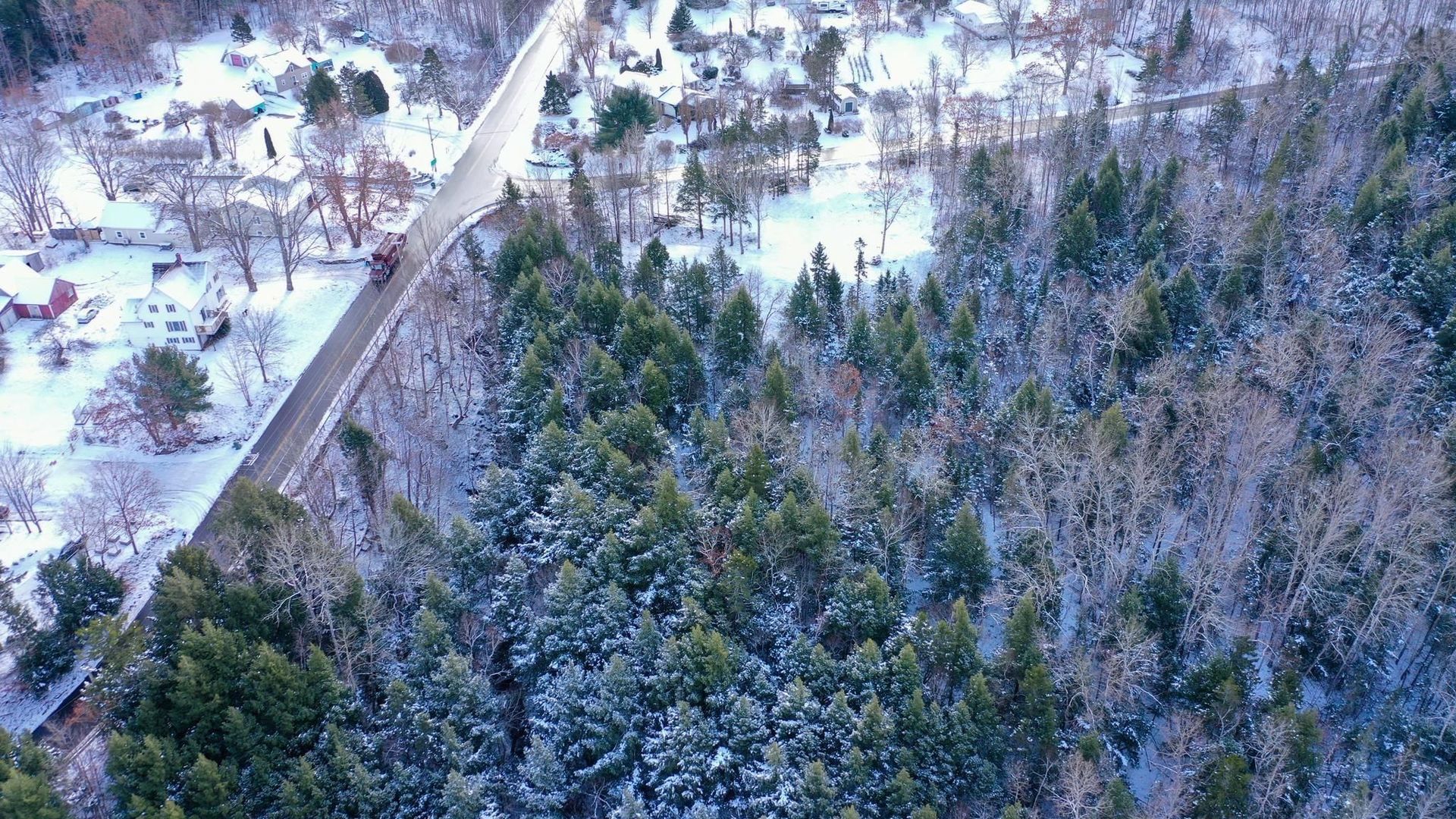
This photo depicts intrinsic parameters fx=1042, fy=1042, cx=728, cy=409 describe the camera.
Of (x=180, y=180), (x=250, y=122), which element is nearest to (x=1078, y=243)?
(x=180, y=180)

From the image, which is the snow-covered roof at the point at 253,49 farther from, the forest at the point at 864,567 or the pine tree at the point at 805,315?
the pine tree at the point at 805,315

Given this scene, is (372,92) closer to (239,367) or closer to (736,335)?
(239,367)

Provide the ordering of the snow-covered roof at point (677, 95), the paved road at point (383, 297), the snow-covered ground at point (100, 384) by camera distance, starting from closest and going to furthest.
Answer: the snow-covered ground at point (100, 384), the paved road at point (383, 297), the snow-covered roof at point (677, 95)

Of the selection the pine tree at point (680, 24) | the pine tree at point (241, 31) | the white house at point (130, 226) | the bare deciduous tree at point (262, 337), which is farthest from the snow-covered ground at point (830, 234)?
the pine tree at point (241, 31)

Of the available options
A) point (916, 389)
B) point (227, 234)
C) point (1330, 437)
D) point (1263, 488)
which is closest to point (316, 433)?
point (227, 234)

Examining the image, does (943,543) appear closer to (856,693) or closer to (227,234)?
(856,693)
